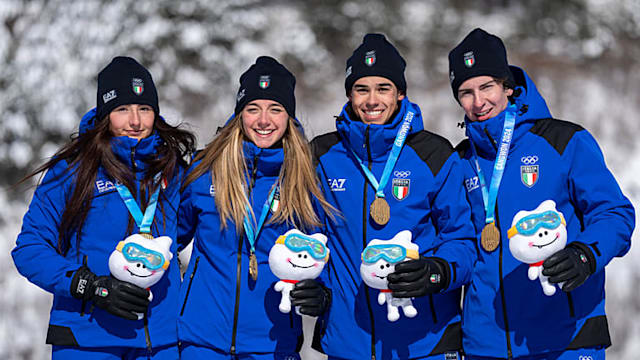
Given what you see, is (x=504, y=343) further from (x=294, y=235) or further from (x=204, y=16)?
(x=204, y=16)

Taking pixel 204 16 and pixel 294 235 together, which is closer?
pixel 294 235

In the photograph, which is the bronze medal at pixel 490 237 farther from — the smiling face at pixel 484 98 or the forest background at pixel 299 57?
the forest background at pixel 299 57

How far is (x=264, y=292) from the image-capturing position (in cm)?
293

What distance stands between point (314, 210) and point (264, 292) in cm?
43

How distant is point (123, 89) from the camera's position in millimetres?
3172

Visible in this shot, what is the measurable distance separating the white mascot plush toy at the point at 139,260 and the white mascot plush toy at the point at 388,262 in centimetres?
81

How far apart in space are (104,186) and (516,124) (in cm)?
182

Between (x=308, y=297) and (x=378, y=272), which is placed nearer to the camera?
(x=378, y=272)

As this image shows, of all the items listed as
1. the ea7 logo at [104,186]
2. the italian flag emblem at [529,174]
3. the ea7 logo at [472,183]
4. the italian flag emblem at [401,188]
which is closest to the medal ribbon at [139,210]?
the ea7 logo at [104,186]

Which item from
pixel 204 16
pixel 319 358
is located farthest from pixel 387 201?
pixel 204 16

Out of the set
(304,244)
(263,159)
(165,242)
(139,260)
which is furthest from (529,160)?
(139,260)

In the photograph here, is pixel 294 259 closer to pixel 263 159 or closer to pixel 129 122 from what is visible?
pixel 263 159

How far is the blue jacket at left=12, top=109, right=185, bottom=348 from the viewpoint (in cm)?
285

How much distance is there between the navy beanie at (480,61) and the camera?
307 cm
